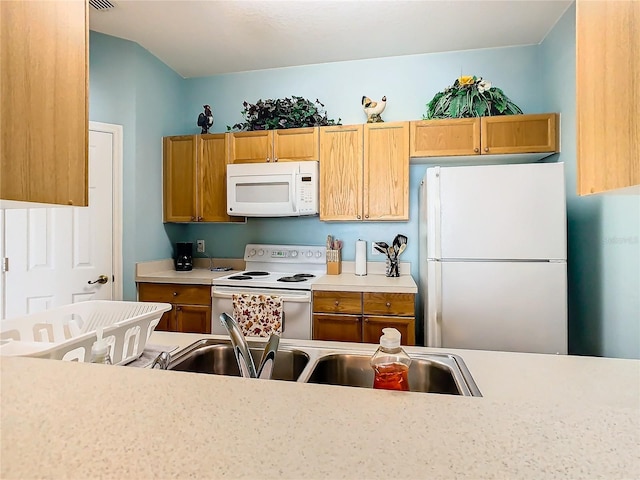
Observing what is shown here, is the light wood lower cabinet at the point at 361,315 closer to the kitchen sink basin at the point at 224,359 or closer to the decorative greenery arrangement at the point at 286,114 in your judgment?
the kitchen sink basin at the point at 224,359

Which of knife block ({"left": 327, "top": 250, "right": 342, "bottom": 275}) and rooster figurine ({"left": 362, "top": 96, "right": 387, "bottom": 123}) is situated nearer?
rooster figurine ({"left": 362, "top": 96, "right": 387, "bottom": 123})

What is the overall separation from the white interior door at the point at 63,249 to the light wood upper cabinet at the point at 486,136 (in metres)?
2.39

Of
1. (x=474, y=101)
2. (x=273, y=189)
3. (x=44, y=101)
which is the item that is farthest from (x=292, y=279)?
(x=44, y=101)

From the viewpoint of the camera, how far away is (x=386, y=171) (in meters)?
2.74

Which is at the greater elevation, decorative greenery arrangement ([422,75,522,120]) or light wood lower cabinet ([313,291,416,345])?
decorative greenery arrangement ([422,75,522,120])

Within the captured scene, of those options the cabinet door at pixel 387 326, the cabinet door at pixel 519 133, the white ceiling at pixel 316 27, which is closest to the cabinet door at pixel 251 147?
the white ceiling at pixel 316 27

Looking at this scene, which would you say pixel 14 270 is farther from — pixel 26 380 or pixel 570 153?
pixel 570 153

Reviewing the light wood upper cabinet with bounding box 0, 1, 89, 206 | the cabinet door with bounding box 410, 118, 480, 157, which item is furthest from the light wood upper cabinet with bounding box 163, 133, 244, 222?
the light wood upper cabinet with bounding box 0, 1, 89, 206

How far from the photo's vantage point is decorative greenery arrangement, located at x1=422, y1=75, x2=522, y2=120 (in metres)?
2.63

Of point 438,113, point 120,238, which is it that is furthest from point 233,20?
point 120,238

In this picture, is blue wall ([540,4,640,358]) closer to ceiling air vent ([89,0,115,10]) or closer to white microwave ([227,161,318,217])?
white microwave ([227,161,318,217])

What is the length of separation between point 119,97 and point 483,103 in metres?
2.80

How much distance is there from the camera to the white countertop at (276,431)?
0.40 meters

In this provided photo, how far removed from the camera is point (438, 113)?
273cm
